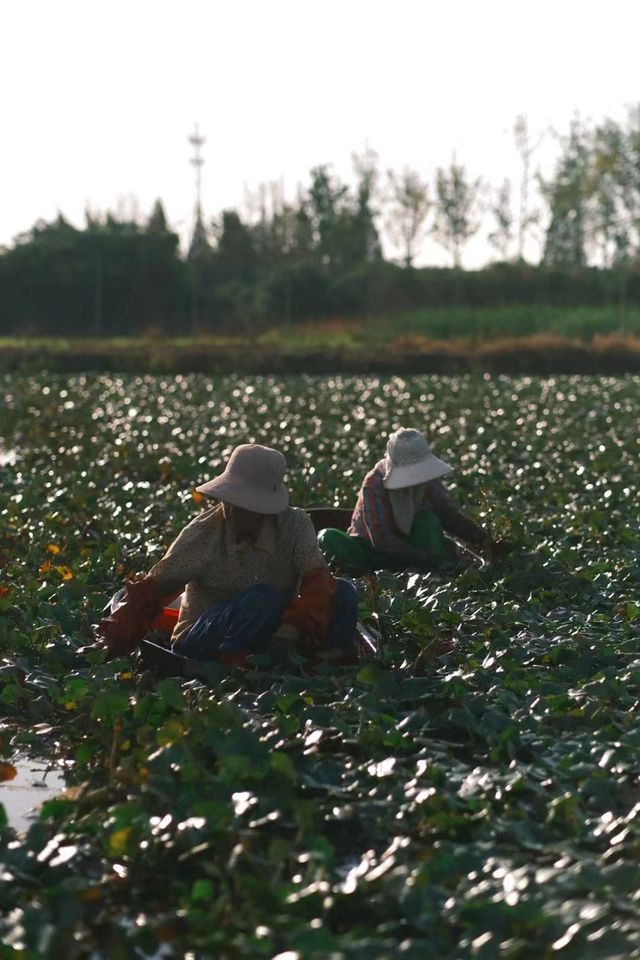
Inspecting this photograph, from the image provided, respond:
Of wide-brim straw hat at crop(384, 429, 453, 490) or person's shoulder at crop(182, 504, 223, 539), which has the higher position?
wide-brim straw hat at crop(384, 429, 453, 490)

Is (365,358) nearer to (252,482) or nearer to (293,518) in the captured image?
(293,518)

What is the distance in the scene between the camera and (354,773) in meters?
4.70

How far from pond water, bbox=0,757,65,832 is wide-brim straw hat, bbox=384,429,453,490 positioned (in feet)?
9.64

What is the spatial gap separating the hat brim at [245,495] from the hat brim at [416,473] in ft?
6.74

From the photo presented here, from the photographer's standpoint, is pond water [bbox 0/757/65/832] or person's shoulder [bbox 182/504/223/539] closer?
pond water [bbox 0/757/65/832]

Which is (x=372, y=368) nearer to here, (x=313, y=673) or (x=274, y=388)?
(x=274, y=388)

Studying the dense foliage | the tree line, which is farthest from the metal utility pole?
the dense foliage

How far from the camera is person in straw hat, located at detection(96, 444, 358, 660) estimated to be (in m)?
5.82

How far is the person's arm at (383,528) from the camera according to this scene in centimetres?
809

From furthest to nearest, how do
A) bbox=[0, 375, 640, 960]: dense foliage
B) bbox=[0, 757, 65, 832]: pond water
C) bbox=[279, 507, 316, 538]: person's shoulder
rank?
bbox=[279, 507, 316, 538]: person's shoulder < bbox=[0, 757, 65, 832]: pond water < bbox=[0, 375, 640, 960]: dense foliage

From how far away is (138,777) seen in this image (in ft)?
14.6

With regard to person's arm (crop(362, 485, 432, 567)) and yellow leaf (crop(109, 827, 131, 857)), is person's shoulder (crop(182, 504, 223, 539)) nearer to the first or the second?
yellow leaf (crop(109, 827, 131, 857))

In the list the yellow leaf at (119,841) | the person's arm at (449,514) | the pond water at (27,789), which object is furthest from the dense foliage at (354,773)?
the person's arm at (449,514)

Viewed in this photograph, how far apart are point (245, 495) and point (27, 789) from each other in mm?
1336
